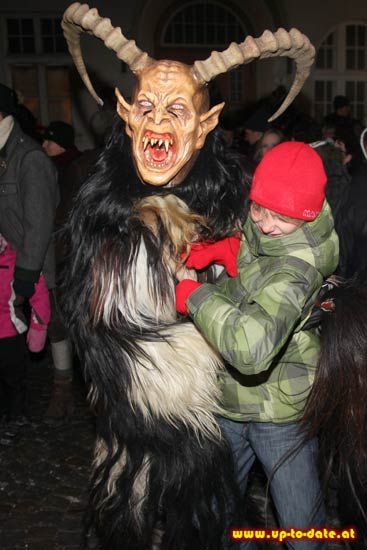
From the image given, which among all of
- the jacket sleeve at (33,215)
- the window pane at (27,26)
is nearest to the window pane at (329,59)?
the window pane at (27,26)

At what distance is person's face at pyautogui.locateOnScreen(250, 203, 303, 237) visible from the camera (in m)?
1.62

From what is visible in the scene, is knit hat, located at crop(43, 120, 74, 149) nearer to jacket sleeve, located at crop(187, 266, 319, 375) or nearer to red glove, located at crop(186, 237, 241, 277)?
red glove, located at crop(186, 237, 241, 277)

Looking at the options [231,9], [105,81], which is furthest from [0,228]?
[231,9]

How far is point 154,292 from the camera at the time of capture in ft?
5.78

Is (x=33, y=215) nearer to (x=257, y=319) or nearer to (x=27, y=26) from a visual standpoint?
(x=257, y=319)

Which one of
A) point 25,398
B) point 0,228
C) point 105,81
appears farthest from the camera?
point 105,81

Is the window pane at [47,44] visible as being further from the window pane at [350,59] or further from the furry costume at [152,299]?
the furry costume at [152,299]

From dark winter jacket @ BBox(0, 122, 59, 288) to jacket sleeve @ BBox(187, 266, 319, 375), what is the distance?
6.15 feet

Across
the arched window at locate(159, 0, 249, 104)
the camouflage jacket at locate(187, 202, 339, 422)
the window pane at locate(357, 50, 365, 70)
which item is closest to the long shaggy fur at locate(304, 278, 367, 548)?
the camouflage jacket at locate(187, 202, 339, 422)

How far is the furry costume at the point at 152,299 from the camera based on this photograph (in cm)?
176

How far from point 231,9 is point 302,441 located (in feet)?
33.6

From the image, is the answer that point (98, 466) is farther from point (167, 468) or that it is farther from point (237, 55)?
point (237, 55)

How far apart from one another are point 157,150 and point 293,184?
0.49m

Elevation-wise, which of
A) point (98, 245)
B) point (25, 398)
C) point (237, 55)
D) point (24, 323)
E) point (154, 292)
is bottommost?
point (25, 398)
